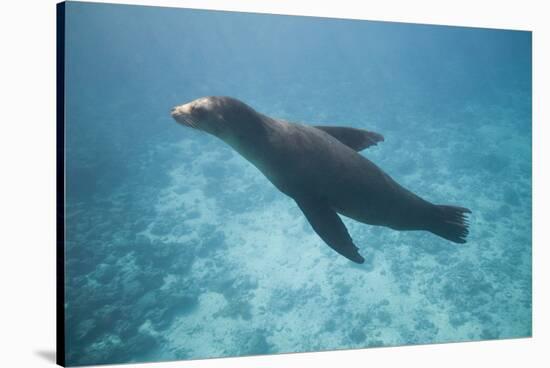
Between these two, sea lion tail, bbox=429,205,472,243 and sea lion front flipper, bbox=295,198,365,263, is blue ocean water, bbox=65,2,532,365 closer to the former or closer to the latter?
sea lion tail, bbox=429,205,472,243

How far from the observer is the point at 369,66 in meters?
22.7

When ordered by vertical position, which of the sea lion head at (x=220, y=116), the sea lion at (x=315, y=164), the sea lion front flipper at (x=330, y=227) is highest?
the sea lion head at (x=220, y=116)

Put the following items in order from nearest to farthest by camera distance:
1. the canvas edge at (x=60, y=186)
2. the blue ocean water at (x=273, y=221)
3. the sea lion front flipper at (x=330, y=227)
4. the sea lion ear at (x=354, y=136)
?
the sea lion front flipper at (x=330, y=227)
the sea lion ear at (x=354, y=136)
the canvas edge at (x=60, y=186)
the blue ocean water at (x=273, y=221)

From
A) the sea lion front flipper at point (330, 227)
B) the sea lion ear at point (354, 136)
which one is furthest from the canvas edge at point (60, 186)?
the sea lion ear at point (354, 136)

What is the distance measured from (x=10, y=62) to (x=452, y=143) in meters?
13.6

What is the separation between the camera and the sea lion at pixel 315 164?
4457 millimetres

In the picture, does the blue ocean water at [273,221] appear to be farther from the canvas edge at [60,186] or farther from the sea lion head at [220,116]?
the sea lion head at [220,116]

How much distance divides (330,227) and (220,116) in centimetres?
144

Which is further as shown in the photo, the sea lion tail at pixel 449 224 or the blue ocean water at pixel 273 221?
the blue ocean water at pixel 273 221

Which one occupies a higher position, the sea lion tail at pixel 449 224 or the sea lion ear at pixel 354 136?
the sea lion ear at pixel 354 136

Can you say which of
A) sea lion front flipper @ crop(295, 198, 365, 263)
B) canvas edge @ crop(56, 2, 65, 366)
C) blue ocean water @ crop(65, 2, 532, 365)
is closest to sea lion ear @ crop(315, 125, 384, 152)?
sea lion front flipper @ crop(295, 198, 365, 263)

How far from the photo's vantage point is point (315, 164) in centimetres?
473

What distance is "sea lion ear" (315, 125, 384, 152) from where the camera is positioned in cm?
504
